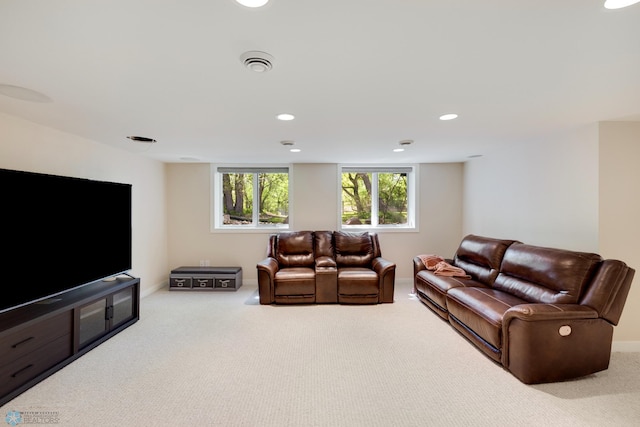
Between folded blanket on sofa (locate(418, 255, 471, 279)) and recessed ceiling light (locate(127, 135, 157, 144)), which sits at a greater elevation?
recessed ceiling light (locate(127, 135, 157, 144))

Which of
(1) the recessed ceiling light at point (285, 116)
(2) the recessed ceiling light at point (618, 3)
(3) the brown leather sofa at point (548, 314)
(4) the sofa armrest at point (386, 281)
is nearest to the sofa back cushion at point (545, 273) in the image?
(3) the brown leather sofa at point (548, 314)

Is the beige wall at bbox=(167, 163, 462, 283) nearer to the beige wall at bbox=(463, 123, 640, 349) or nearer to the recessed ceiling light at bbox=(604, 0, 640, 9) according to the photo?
the beige wall at bbox=(463, 123, 640, 349)

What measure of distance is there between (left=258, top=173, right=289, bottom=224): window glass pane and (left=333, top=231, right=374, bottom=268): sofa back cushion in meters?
1.28

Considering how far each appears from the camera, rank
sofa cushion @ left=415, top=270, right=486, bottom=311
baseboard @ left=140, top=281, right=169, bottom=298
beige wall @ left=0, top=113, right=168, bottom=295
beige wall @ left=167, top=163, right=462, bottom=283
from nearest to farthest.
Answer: beige wall @ left=0, top=113, right=168, bottom=295
sofa cushion @ left=415, top=270, right=486, bottom=311
baseboard @ left=140, top=281, right=169, bottom=298
beige wall @ left=167, top=163, right=462, bottom=283

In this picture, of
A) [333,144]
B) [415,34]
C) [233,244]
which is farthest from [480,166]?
[233,244]

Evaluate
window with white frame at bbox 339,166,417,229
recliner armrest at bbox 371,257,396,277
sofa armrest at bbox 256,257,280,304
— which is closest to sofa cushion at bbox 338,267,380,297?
recliner armrest at bbox 371,257,396,277

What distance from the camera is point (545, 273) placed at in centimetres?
274

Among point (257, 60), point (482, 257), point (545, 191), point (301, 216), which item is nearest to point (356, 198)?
point (301, 216)

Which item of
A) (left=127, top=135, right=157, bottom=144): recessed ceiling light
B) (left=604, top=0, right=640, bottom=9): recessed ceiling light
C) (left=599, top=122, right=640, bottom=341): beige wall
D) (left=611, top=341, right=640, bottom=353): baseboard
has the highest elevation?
(left=127, top=135, right=157, bottom=144): recessed ceiling light

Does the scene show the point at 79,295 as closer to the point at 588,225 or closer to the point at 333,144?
the point at 333,144

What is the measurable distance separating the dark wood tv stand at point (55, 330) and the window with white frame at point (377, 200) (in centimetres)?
377

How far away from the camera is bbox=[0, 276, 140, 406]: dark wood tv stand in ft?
6.70

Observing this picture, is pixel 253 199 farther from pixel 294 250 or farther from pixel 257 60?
pixel 257 60

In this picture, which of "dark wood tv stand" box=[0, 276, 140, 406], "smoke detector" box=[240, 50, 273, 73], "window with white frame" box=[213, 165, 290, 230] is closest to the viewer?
"smoke detector" box=[240, 50, 273, 73]
